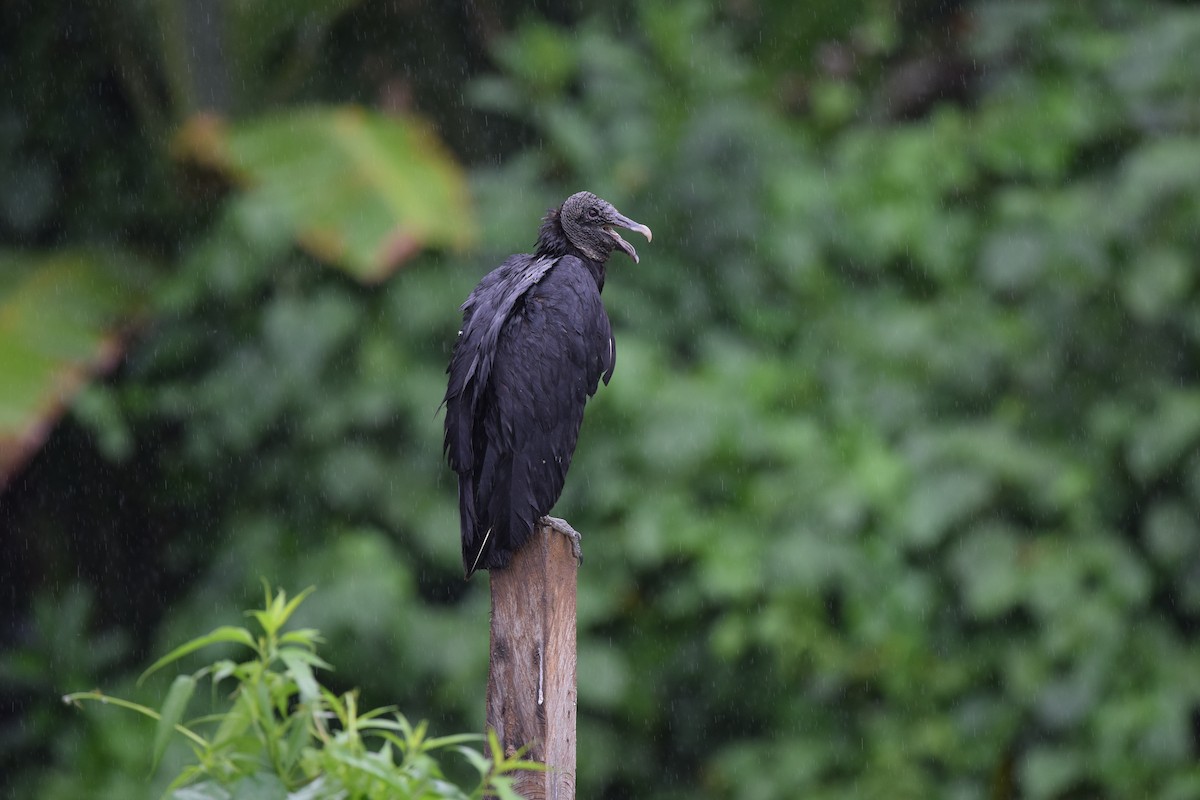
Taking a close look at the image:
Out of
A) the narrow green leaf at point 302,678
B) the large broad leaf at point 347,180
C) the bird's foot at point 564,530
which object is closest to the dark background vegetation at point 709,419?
the large broad leaf at point 347,180

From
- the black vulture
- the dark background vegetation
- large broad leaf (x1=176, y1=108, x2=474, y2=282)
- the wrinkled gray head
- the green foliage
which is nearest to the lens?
the green foliage

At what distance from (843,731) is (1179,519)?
161 cm

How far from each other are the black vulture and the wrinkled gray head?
0.16 m

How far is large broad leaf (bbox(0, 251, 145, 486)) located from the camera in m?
4.88

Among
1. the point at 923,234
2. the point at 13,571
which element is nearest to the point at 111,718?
the point at 13,571

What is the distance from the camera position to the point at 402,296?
17.2 feet

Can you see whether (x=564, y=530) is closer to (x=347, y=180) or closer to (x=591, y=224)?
(x=591, y=224)

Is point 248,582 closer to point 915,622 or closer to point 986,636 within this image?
point 915,622

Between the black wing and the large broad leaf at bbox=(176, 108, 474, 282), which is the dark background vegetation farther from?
the black wing

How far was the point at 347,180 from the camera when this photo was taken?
5043 mm

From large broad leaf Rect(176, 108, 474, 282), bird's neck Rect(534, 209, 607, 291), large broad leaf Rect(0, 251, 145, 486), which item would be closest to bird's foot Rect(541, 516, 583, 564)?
bird's neck Rect(534, 209, 607, 291)

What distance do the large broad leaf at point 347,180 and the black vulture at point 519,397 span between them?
6.31 feet

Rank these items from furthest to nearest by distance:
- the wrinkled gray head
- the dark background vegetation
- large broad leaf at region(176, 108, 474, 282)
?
the dark background vegetation, large broad leaf at region(176, 108, 474, 282), the wrinkled gray head

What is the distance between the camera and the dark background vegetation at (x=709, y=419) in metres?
5.20
